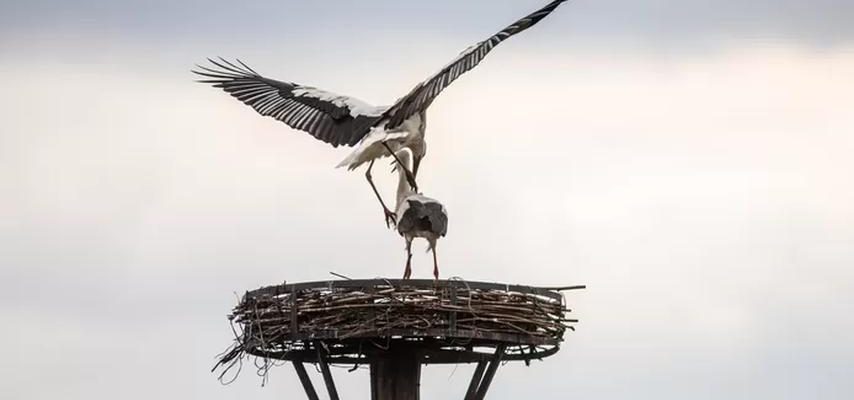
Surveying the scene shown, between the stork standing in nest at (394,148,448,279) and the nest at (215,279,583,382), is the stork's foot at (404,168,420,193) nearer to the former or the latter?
the stork standing in nest at (394,148,448,279)

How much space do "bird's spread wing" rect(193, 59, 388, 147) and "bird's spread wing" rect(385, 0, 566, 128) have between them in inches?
27.9

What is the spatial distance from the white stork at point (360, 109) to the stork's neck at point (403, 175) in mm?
60

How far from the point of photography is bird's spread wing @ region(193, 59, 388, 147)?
69.2 feet

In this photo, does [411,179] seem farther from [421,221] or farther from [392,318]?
[392,318]

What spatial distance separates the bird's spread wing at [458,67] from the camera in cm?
1964

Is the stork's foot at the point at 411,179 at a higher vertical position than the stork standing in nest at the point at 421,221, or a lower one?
higher

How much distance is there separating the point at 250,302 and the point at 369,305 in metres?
1.53

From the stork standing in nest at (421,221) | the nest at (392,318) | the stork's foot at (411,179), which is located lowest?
the nest at (392,318)

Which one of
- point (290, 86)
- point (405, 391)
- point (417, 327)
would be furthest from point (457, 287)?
point (290, 86)

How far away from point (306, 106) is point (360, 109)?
0.87 meters

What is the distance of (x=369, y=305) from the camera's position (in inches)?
726

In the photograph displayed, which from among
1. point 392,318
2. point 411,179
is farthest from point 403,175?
point 392,318

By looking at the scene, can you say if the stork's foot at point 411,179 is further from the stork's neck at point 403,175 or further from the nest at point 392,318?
the nest at point 392,318

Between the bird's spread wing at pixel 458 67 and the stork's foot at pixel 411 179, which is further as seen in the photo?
the stork's foot at pixel 411 179
